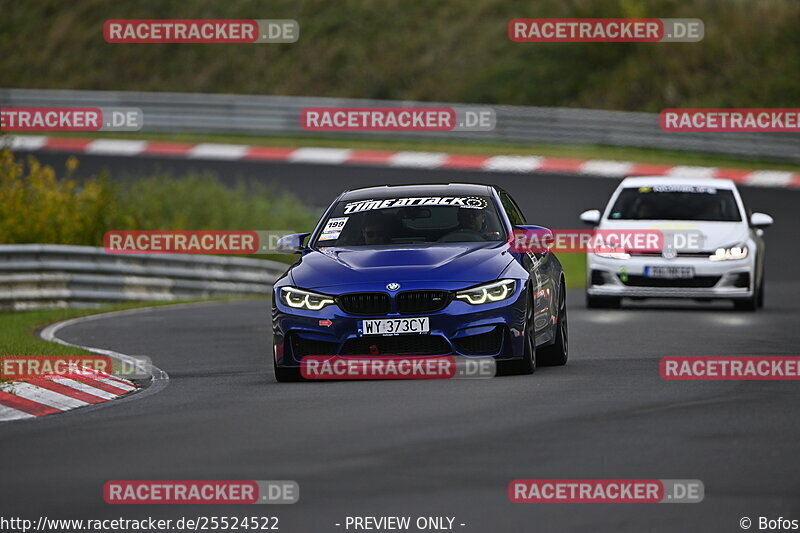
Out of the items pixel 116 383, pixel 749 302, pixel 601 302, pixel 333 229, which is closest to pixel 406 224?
pixel 333 229

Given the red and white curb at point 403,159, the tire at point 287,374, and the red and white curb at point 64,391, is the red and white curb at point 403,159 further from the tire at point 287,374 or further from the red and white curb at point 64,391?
the tire at point 287,374

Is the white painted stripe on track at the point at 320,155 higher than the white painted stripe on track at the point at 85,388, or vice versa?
the white painted stripe on track at the point at 320,155

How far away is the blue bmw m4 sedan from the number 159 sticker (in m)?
0.15

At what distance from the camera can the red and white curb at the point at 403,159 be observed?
34125mm

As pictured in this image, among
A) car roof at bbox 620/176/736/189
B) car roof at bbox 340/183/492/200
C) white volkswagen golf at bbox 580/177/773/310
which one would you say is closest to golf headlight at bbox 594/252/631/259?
white volkswagen golf at bbox 580/177/773/310

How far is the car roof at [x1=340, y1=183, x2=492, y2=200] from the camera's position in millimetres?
13508

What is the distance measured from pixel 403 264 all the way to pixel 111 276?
487 inches

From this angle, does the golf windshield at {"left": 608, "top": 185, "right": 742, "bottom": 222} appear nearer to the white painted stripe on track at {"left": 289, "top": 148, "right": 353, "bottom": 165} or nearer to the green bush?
the green bush

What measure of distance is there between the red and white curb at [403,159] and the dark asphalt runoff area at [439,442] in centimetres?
1920

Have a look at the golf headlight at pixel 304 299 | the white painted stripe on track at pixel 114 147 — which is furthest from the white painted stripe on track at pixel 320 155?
the golf headlight at pixel 304 299

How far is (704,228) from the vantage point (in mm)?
19844

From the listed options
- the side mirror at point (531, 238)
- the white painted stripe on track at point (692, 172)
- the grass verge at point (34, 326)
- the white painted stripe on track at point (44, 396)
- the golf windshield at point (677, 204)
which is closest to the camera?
the white painted stripe on track at point (44, 396)

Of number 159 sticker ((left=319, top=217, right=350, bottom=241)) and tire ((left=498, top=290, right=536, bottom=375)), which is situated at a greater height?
number 159 sticker ((left=319, top=217, right=350, bottom=241))

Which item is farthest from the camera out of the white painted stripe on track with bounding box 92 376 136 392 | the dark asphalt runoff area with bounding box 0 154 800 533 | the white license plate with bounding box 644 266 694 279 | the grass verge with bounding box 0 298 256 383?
the white license plate with bounding box 644 266 694 279
